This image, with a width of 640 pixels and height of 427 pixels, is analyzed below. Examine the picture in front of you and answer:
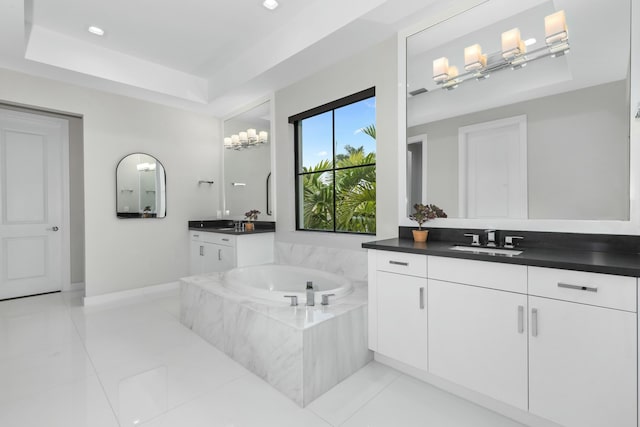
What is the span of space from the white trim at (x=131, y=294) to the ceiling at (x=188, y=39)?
2556 mm

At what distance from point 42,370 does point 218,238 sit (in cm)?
205

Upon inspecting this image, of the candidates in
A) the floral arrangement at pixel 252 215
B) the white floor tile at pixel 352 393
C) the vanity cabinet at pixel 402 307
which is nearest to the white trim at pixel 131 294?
the floral arrangement at pixel 252 215

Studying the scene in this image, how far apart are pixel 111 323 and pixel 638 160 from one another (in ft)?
14.1

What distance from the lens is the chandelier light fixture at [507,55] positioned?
1.87 m

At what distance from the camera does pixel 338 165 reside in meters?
3.52

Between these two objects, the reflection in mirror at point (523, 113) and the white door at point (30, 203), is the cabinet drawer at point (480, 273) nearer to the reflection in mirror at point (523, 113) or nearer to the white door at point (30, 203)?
the reflection in mirror at point (523, 113)

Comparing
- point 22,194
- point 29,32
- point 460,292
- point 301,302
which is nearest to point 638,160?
point 460,292

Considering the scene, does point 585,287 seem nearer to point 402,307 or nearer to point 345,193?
point 402,307

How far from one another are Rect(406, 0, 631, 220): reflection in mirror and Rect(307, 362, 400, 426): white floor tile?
1.28 m

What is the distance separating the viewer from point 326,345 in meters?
1.93

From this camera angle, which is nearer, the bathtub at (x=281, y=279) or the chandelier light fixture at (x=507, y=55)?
the chandelier light fixture at (x=507, y=55)

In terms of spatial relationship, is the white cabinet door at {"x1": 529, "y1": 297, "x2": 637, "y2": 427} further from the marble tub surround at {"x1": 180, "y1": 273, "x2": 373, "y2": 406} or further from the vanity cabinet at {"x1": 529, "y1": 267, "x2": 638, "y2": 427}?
the marble tub surround at {"x1": 180, "y1": 273, "x2": 373, "y2": 406}

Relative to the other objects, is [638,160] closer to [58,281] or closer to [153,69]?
[153,69]

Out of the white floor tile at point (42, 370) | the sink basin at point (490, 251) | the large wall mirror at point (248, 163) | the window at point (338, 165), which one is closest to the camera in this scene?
the sink basin at point (490, 251)
